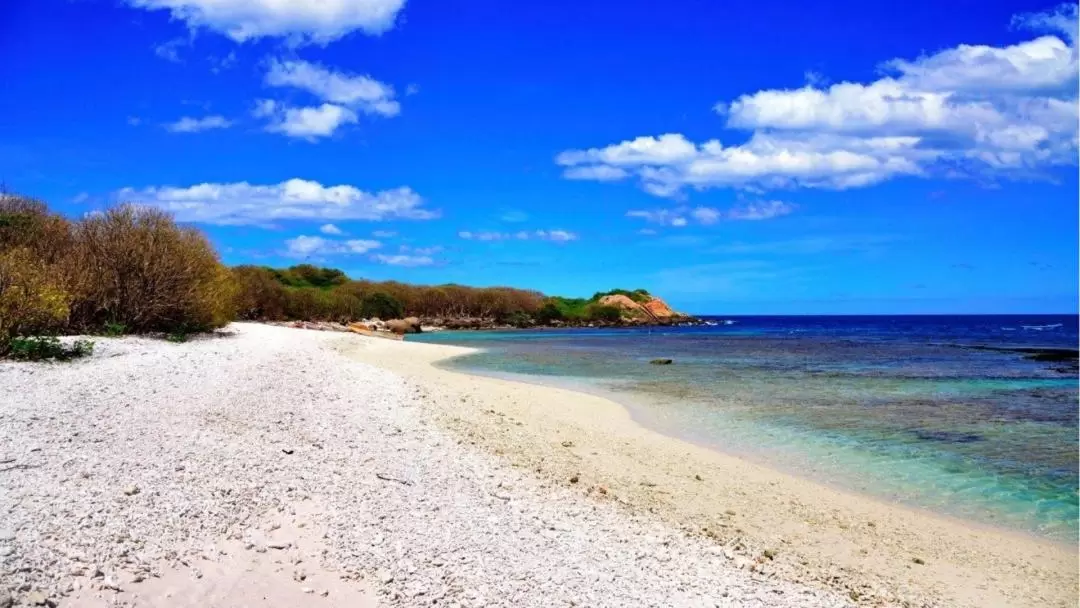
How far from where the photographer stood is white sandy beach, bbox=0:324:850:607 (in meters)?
5.16

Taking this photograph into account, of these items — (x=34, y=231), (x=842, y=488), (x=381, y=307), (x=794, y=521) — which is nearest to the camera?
(x=794, y=521)

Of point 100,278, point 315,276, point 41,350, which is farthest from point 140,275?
point 315,276

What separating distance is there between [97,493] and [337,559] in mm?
2348

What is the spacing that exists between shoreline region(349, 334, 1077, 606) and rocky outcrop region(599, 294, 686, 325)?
96.6 m

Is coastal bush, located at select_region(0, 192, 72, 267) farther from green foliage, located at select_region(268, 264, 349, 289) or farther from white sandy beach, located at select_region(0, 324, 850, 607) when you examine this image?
green foliage, located at select_region(268, 264, 349, 289)

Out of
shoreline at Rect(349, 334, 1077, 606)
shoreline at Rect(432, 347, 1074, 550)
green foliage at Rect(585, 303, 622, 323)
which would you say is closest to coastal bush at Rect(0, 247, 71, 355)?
shoreline at Rect(349, 334, 1077, 606)

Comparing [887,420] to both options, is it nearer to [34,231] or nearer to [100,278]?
[100,278]

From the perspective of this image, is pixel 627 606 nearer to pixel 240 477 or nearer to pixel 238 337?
pixel 240 477

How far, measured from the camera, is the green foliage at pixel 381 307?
70062 millimetres

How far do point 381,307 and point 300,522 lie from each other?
6666 centimetres

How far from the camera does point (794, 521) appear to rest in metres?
8.19

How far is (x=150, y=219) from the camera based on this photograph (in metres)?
22.7

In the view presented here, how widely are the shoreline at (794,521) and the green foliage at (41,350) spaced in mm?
7424

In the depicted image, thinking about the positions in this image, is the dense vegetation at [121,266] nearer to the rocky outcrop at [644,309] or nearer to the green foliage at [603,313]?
the green foliage at [603,313]
